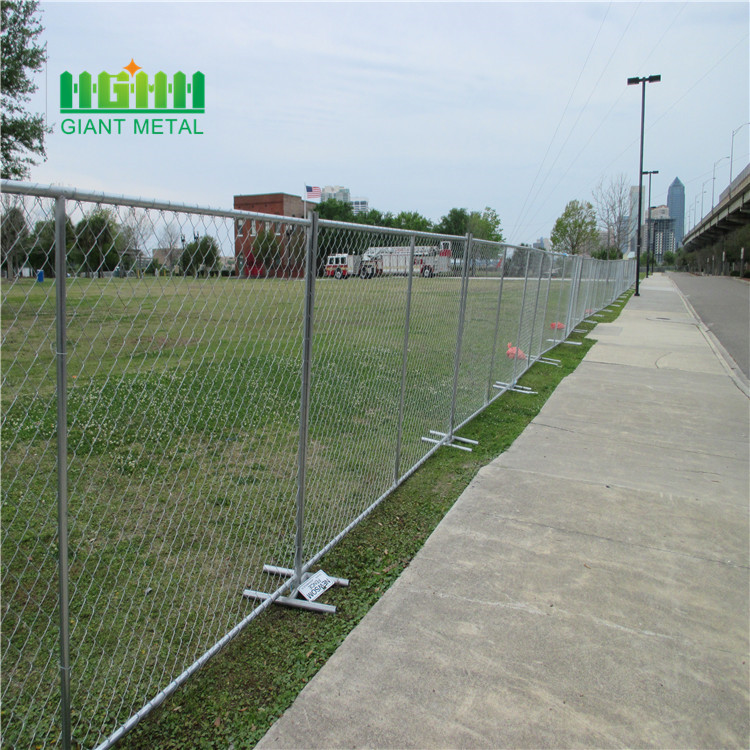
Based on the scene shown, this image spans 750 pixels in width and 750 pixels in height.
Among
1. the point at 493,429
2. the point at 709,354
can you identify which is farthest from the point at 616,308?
the point at 493,429

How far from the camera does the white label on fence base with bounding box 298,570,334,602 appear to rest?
314cm

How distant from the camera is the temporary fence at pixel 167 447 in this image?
189 cm

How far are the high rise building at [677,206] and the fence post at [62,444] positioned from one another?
173 m

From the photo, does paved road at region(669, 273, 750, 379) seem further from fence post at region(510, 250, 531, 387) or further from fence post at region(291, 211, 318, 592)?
fence post at region(291, 211, 318, 592)

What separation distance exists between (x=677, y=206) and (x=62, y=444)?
189830mm

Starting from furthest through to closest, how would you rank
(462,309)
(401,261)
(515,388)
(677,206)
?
(677,206) < (515,388) < (462,309) < (401,261)

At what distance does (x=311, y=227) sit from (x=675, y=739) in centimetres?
268

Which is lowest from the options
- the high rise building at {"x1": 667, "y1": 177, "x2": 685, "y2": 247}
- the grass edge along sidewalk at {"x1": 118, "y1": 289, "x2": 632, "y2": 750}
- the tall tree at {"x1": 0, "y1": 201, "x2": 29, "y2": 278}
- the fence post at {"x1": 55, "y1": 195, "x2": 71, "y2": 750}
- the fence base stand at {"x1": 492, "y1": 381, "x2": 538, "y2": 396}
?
the grass edge along sidewalk at {"x1": 118, "y1": 289, "x2": 632, "y2": 750}

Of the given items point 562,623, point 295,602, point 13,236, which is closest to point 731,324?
point 562,623

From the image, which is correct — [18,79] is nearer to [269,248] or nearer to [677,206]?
[269,248]

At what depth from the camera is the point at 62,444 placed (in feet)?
6.05

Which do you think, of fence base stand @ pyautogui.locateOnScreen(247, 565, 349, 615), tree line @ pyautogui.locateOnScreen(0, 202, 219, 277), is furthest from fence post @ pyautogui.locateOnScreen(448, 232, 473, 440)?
tree line @ pyautogui.locateOnScreen(0, 202, 219, 277)

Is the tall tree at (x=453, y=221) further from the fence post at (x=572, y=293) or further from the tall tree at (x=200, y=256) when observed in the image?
the tall tree at (x=200, y=256)

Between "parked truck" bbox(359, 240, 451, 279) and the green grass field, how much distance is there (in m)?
0.09
